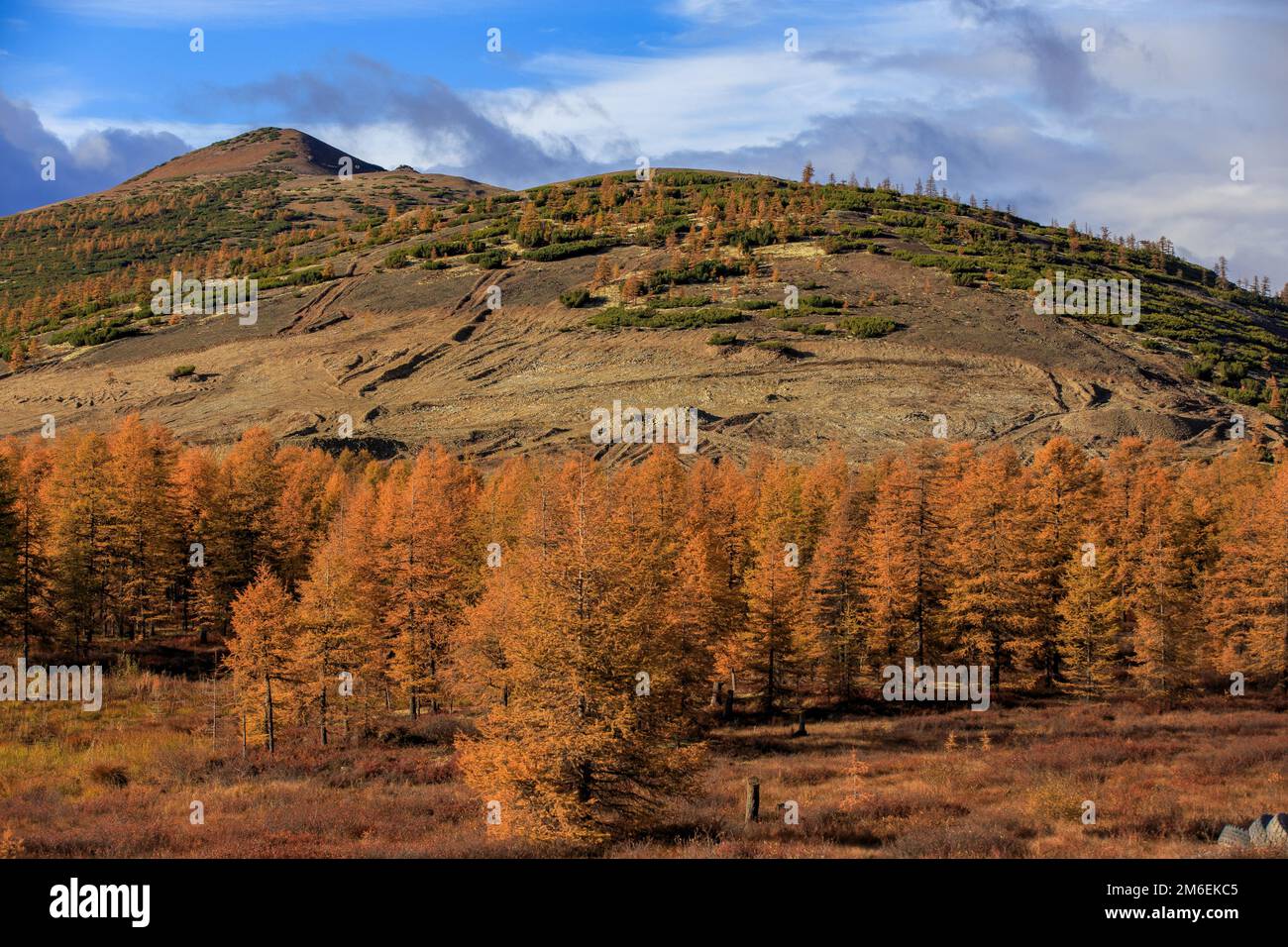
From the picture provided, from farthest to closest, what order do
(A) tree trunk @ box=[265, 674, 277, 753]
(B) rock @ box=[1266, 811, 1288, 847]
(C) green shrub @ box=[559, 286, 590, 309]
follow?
(C) green shrub @ box=[559, 286, 590, 309] → (A) tree trunk @ box=[265, 674, 277, 753] → (B) rock @ box=[1266, 811, 1288, 847]

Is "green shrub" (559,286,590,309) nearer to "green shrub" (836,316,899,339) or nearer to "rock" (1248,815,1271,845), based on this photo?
"green shrub" (836,316,899,339)

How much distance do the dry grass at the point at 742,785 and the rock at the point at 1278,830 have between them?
3.54 ft

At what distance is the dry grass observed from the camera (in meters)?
19.6

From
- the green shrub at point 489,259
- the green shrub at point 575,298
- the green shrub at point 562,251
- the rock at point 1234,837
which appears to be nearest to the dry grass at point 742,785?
the rock at point 1234,837

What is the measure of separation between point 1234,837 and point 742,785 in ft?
45.3

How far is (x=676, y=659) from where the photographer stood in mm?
35344

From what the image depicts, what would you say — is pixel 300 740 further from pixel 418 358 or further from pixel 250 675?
pixel 418 358

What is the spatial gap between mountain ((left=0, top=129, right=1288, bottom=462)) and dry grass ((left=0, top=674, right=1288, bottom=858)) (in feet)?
192

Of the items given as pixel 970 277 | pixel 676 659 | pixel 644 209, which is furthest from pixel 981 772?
pixel 644 209

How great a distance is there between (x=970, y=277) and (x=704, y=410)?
2442 inches

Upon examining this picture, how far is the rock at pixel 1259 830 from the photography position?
17156 mm

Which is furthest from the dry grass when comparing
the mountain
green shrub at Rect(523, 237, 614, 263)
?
green shrub at Rect(523, 237, 614, 263)

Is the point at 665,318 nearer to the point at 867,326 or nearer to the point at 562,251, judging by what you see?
the point at 867,326

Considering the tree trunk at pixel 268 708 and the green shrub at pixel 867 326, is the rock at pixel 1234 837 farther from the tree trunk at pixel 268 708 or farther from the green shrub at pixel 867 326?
the green shrub at pixel 867 326
